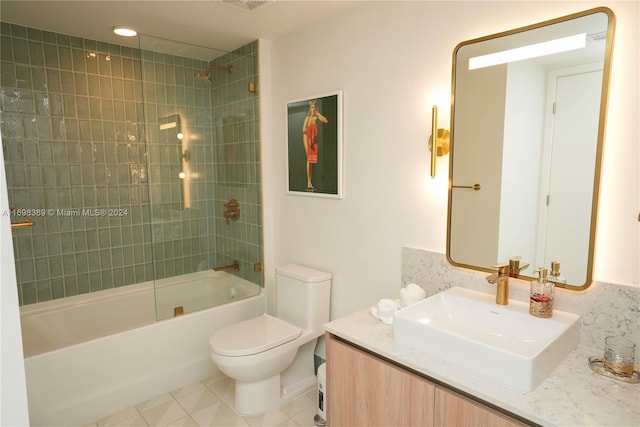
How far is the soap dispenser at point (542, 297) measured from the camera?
60.9 inches

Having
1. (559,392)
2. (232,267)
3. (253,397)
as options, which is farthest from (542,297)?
(232,267)

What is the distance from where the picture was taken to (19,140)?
266cm

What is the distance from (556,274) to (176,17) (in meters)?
2.48

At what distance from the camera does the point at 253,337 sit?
7.77 ft

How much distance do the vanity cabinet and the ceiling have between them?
1.86m

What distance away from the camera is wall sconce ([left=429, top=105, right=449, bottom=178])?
1.90 metres

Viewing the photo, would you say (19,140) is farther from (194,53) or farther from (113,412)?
(113,412)

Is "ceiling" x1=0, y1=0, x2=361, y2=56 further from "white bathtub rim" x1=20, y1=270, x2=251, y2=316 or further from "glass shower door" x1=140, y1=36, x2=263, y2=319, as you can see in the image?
"white bathtub rim" x1=20, y1=270, x2=251, y2=316

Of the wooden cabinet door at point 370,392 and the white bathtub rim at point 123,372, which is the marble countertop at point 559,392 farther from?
the white bathtub rim at point 123,372

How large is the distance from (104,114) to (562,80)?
2.92 m

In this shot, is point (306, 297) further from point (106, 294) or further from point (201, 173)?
point (106, 294)

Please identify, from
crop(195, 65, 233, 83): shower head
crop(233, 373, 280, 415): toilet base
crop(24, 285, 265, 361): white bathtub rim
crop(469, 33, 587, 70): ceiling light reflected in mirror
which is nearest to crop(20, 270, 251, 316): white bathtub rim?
crop(24, 285, 265, 361): white bathtub rim

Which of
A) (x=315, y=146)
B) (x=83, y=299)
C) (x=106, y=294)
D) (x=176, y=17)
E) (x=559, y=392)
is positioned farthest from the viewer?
(x=106, y=294)

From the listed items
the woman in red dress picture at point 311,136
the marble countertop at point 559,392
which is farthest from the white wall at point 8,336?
the woman in red dress picture at point 311,136
